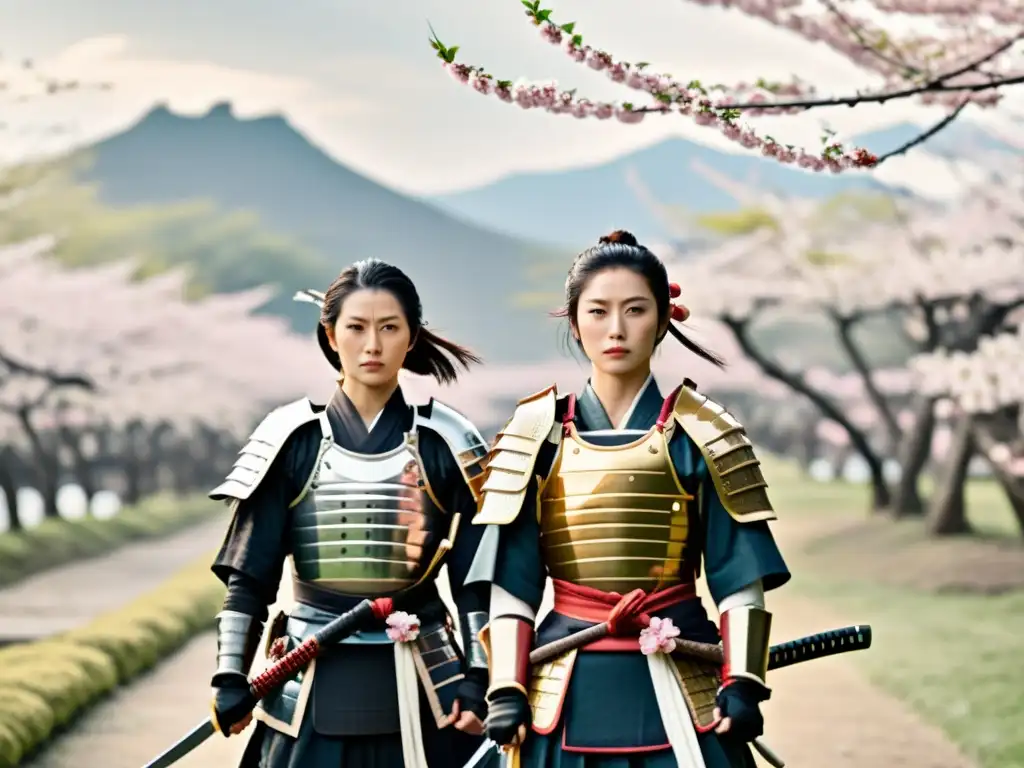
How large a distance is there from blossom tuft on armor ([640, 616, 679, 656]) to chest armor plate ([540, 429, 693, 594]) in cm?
10

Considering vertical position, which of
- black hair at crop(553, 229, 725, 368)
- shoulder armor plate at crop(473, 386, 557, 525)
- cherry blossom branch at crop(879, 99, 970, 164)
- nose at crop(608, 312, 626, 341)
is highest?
cherry blossom branch at crop(879, 99, 970, 164)

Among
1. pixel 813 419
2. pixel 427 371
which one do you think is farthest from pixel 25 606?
pixel 813 419

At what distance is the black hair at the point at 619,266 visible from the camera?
10.7ft

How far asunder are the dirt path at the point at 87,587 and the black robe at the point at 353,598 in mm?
8858

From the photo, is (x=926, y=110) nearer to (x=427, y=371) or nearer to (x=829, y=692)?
(x=829, y=692)

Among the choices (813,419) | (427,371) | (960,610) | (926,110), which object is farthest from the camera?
(813,419)

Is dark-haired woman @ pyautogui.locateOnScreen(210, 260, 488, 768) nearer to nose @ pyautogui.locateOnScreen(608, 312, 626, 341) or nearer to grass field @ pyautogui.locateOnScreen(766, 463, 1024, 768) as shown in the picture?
nose @ pyautogui.locateOnScreen(608, 312, 626, 341)

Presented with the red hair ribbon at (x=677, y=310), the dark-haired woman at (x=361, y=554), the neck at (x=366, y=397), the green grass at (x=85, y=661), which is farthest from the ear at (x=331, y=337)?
the green grass at (x=85, y=661)

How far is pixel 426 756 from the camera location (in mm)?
3557

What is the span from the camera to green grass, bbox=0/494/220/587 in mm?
14383

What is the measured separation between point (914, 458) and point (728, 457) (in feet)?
39.5

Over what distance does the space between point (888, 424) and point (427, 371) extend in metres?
12.0

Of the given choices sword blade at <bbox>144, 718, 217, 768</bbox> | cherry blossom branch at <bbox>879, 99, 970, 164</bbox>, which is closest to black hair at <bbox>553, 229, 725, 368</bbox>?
sword blade at <bbox>144, 718, 217, 768</bbox>

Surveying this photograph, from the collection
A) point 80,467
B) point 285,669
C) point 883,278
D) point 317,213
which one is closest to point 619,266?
point 285,669
